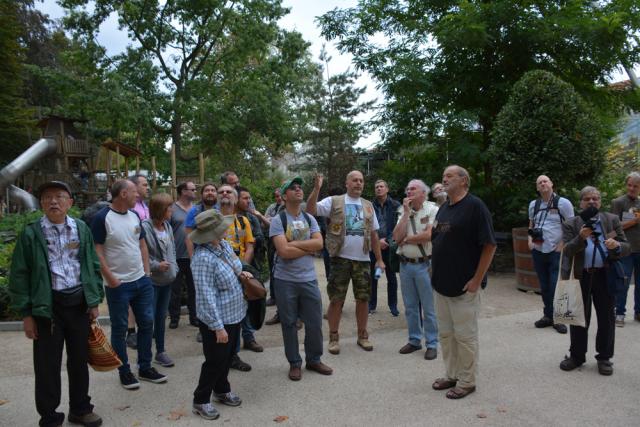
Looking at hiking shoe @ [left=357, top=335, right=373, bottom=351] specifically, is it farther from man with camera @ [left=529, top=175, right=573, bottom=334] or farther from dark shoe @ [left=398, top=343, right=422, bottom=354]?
man with camera @ [left=529, top=175, right=573, bottom=334]

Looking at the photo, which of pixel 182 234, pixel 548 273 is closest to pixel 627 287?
pixel 548 273

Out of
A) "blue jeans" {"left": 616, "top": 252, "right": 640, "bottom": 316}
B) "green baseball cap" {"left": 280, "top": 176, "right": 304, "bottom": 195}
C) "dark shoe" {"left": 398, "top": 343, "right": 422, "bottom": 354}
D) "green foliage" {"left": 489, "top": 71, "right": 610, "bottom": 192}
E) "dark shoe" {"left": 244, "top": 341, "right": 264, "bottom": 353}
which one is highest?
"green foliage" {"left": 489, "top": 71, "right": 610, "bottom": 192}

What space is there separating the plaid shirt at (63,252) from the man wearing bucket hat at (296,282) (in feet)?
5.47

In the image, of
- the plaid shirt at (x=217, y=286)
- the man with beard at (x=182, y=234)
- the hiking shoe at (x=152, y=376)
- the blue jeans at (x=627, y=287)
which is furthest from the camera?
the blue jeans at (x=627, y=287)

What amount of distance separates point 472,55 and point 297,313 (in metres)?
8.63

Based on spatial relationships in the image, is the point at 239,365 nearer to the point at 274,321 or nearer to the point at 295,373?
the point at 295,373

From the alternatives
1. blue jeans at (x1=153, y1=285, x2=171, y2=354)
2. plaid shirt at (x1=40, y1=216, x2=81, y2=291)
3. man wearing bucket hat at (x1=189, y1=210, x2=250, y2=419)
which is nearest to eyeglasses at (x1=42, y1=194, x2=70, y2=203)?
plaid shirt at (x1=40, y1=216, x2=81, y2=291)

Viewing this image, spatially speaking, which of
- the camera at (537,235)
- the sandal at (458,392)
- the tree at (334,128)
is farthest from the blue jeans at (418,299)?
the tree at (334,128)

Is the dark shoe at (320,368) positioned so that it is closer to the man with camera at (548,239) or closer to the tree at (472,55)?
the man with camera at (548,239)

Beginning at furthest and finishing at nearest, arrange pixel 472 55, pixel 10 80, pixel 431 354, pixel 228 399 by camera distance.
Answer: pixel 10 80 → pixel 472 55 → pixel 431 354 → pixel 228 399

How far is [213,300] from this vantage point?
3594 millimetres

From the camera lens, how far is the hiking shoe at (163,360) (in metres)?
4.81

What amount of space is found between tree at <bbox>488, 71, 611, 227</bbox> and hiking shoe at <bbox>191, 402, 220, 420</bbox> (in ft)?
23.0

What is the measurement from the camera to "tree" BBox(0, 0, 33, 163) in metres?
26.0
